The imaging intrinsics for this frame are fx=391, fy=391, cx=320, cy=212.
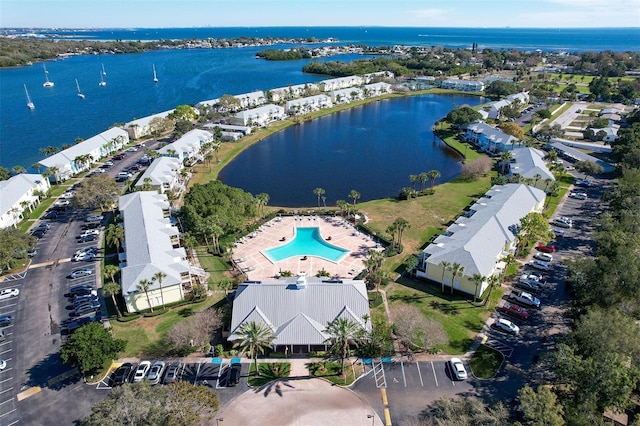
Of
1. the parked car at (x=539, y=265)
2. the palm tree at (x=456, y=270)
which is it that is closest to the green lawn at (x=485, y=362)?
the palm tree at (x=456, y=270)

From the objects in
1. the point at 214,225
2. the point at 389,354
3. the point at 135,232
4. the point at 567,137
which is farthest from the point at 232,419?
the point at 567,137

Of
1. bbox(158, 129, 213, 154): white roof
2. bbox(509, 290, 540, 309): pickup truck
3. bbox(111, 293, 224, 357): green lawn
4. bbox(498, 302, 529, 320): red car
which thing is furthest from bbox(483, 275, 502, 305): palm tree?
bbox(158, 129, 213, 154): white roof

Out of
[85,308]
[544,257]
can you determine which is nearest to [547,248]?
[544,257]

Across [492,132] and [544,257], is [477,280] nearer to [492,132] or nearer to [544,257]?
[544,257]

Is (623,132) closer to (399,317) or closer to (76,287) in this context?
(399,317)

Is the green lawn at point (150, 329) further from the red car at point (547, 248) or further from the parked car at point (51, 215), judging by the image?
the red car at point (547, 248)

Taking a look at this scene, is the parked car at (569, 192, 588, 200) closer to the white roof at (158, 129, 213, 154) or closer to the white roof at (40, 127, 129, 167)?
the white roof at (158, 129, 213, 154)
